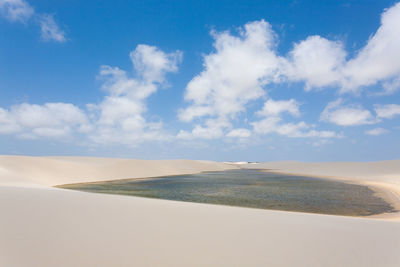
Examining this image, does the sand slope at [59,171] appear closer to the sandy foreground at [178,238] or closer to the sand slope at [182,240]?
→ the sandy foreground at [178,238]

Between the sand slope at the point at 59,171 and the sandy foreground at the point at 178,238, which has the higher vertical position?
the sand slope at the point at 59,171

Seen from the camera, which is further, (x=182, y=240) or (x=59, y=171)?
(x=59, y=171)

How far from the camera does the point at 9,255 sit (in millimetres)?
2695

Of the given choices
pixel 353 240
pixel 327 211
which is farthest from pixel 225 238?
pixel 327 211

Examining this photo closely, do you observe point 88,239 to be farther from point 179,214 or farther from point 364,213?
point 364,213

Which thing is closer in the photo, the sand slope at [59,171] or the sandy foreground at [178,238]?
the sandy foreground at [178,238]

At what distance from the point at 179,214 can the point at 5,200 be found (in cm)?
466

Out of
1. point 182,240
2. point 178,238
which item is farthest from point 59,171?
point 182,240

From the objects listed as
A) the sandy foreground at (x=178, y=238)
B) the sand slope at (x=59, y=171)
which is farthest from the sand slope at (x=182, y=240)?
the sand slope at (x=59, y=171)

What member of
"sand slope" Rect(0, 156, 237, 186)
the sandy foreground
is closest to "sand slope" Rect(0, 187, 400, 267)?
the sandy foreground

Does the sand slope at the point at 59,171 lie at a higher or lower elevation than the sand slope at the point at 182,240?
higher

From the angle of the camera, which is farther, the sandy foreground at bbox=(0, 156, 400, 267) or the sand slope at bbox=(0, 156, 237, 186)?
the sand slope at bbox=(0, 156, 237, 186)

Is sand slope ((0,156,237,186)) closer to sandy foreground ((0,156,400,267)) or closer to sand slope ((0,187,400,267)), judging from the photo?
sandy foreground ((0,156,400,267))

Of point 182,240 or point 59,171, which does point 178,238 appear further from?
point 59,171
